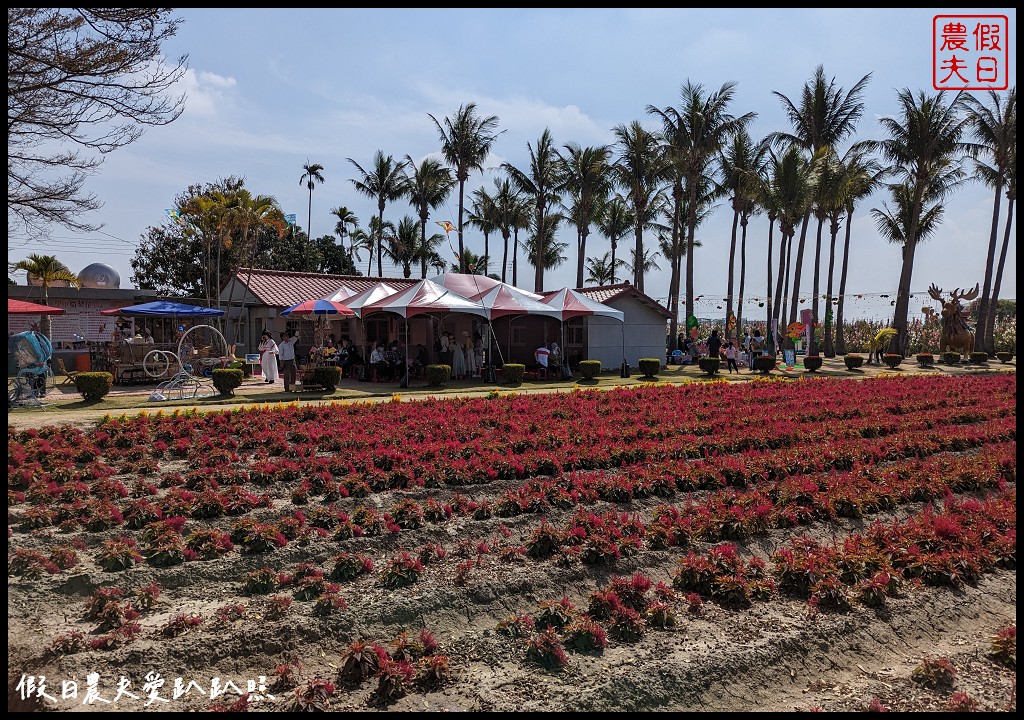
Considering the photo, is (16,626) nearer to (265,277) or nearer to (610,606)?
(610,606)

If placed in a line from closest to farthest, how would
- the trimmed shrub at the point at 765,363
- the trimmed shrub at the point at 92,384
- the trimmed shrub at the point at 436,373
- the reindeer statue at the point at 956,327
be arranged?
1. the trimmed shrub at the point at 92,384
2. the trimmed shrub at the point at 436,373
3. the trimmed shrub at the point at 765,363
4. the reindeer statue at the point at 956,327

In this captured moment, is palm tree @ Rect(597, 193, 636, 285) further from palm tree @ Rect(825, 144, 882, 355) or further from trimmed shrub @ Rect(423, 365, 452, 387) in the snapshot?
trimmed shrub @ Rect(423, 365, 452, 387)

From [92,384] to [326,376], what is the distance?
17.7ft

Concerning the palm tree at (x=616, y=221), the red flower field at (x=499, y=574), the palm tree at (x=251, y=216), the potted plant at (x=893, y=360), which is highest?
the palm tree at (x=616, y=221)

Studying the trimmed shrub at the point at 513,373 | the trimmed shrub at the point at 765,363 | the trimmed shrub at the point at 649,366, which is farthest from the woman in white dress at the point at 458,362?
the trimmed shrub at the point at 765,363

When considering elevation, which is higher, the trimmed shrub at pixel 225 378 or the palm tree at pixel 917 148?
the palm tree at pixel 917 148

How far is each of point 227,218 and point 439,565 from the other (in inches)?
1141

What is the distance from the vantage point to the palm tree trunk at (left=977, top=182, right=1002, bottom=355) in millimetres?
39625

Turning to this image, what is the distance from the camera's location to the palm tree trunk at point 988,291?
39.6 m

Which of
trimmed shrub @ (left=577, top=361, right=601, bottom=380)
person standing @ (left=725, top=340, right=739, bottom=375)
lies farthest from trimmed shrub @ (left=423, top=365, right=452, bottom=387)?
person standing @ (left=725, top=340, right=739, bottom=375)

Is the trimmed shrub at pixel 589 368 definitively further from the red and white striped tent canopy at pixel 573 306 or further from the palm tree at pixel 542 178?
the palm tree at pixel 542 178

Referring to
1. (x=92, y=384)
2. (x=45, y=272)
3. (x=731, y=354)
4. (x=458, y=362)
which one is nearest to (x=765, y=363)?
(x=731, y=354)

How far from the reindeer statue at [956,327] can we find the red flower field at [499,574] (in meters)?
30.4

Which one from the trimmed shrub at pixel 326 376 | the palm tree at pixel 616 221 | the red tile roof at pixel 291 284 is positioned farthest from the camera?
the palm tree at pixel 616 221
